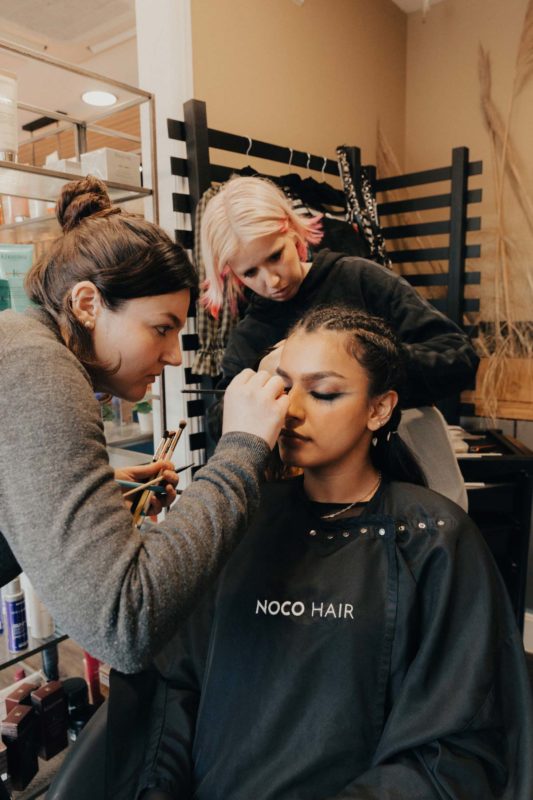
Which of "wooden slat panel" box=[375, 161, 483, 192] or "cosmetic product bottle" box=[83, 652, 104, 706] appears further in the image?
"wooden slat panel" box=[375, 161, 483, 192]

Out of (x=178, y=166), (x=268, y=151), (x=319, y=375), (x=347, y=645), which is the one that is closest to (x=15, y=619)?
(x=347, y=645)

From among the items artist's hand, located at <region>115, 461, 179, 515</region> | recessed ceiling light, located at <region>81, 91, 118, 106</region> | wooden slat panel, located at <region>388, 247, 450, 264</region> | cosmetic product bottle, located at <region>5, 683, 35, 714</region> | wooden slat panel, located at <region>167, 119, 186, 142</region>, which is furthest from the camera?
recessed ceiling light, located at <region>81, 91, 118, 106</region>

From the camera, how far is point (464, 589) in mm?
959

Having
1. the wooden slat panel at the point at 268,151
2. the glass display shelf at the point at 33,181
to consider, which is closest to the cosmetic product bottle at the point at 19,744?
the glass display shelf at the point at 33,181

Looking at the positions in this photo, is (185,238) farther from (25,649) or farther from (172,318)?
(25,649)

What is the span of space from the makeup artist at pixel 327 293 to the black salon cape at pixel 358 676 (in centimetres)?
27

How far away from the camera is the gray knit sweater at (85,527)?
59 cm

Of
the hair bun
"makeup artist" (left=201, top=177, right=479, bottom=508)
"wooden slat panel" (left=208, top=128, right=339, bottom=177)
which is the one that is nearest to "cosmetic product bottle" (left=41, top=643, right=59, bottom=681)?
"makeup artist" (left=201, top=177, right=479, bottom=508)

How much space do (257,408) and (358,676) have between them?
0.50 meters

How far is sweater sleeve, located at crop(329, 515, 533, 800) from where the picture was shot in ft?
2.79

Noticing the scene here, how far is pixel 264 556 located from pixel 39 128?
434cm

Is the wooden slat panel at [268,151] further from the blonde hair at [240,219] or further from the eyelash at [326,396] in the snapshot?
the eyelash at [326,396]

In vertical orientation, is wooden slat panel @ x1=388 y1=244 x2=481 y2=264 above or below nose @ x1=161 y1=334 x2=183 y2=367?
above

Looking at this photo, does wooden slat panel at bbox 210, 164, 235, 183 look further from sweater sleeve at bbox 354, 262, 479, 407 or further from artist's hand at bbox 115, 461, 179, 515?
artist's hand at bbox 115, 461, 179, 515
